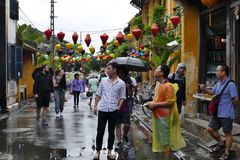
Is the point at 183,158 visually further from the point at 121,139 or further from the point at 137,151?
the point at 121,139

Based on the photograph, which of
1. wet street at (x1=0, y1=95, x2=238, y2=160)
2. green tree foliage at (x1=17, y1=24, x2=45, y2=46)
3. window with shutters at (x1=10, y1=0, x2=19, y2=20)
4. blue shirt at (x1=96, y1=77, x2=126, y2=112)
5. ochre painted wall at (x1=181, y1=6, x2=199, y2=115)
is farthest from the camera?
green tree foliage at (x1=17, y1=24, x2=45, y2=46)

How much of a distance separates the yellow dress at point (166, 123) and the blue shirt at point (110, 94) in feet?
5.32

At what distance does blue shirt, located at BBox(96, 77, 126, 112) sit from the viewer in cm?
898

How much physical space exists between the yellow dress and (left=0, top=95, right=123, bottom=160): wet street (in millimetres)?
2176

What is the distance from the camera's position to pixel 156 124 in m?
7.53

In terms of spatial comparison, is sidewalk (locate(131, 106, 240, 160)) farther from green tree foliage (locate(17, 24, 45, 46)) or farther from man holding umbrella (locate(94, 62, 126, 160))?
green tree foliage (locate(17, 24, 45, 46))

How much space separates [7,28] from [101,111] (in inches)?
452

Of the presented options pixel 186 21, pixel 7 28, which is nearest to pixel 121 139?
pixel 186 21

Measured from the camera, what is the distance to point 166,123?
292 inches

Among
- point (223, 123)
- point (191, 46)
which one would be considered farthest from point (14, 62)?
point (223, 123)

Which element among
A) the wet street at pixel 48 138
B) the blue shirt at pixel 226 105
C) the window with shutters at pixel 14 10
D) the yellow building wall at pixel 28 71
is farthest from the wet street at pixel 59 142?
the yellow building wall at pixel 28 71

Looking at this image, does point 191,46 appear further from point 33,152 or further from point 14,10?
point 14,10

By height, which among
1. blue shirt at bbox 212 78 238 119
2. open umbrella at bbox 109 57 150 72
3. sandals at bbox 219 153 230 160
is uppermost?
open umbrella at bbox 109 57 150 72

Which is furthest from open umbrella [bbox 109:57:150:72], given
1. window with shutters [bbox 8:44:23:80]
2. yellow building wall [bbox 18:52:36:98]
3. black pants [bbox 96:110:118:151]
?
yellow building wall [bbox 18:52:36:98]
